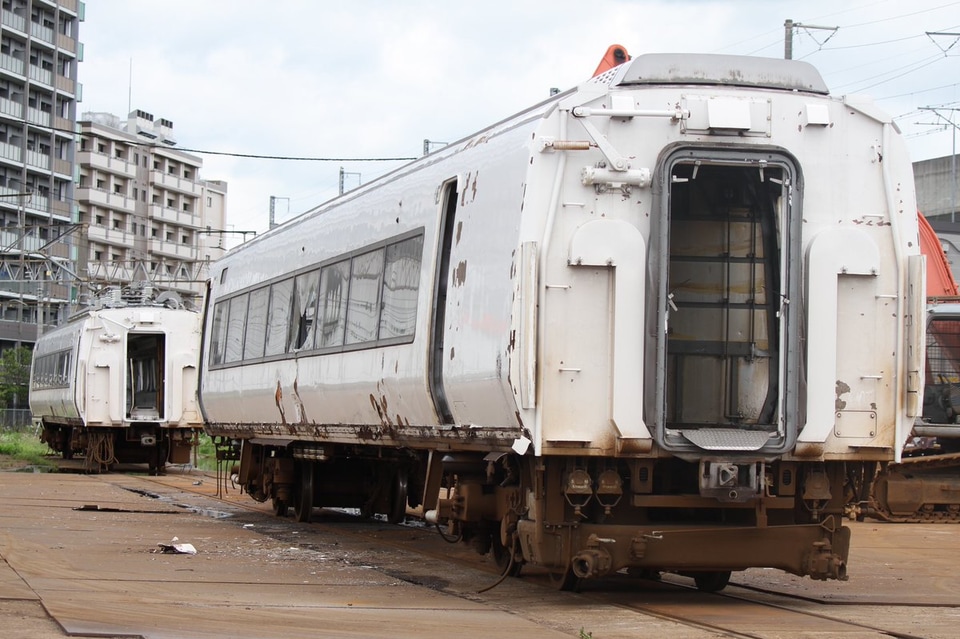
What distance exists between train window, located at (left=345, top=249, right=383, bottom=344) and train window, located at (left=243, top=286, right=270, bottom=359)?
3564 mm

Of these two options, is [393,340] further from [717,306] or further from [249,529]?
[249,529]

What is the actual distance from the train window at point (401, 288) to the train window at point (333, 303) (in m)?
1.33

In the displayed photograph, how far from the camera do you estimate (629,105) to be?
10.1 m

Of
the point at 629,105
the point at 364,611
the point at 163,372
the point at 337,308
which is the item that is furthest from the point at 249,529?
the point at 163,372

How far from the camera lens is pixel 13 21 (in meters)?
85.0

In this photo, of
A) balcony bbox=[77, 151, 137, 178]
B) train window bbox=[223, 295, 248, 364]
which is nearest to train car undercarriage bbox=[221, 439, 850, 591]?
train window bbox=[223, 295, 248, 364]

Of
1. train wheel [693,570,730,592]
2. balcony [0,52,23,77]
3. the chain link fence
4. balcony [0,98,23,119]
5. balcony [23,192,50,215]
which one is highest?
balcony [0,52,23,77]

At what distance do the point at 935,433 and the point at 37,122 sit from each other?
74.0m

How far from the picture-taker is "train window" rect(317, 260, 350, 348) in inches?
569

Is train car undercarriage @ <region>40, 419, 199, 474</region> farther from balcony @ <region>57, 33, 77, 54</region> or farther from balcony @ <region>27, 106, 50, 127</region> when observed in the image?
balcony @ <region>57, 33, 77, 54</region>

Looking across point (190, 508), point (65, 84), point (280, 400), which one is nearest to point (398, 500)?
point (280, 400)

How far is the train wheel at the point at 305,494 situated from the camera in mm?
18344

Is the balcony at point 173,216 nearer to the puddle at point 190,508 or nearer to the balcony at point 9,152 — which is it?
the balcony at point 9,152

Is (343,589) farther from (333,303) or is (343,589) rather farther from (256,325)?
(256,325)
